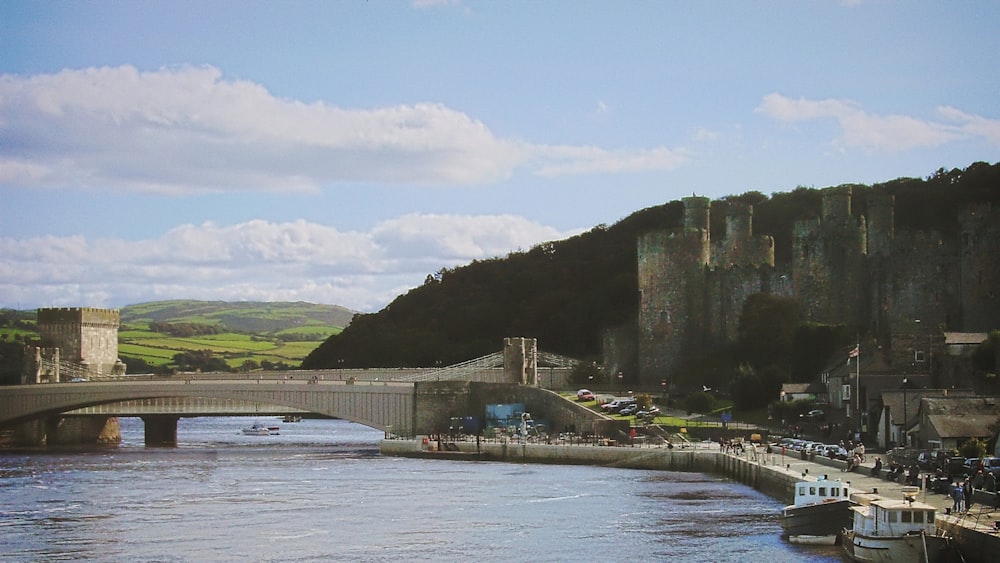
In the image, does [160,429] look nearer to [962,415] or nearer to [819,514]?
[962,415]

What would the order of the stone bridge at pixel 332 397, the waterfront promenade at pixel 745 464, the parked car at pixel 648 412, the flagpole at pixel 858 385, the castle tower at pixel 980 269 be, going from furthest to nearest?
the stone bridge at pixel 332 397 < the parked car at pixel 648 412 < the castle tower at pixel 980 269 < the flagpole at pixel 858 385 < the waterfront promenade at pixel 745 464

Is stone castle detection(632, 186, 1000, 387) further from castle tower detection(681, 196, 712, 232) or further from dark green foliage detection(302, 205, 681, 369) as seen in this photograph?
dark green foliage detection(302, 205, 681, 369)

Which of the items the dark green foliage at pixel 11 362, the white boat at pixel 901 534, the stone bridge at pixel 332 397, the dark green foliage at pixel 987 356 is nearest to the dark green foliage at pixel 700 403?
the stone bridge at pixel 332 397

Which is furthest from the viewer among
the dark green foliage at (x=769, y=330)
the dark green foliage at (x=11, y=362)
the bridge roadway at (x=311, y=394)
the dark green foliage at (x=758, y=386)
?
the dark green foliage at (x=11, y=362)

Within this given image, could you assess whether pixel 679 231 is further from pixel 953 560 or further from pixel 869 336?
pixel 953 560

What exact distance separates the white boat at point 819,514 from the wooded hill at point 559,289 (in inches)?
2576

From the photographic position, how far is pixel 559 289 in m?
128

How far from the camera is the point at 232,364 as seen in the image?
16275 cm

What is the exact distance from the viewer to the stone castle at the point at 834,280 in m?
69.8

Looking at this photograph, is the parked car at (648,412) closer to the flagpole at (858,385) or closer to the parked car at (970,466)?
the flagpole at (858,385)

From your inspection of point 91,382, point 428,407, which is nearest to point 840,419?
point 428,407

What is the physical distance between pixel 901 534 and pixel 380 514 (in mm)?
17810

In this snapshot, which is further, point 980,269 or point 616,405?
point 616,405

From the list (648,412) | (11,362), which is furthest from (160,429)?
(648,412)
